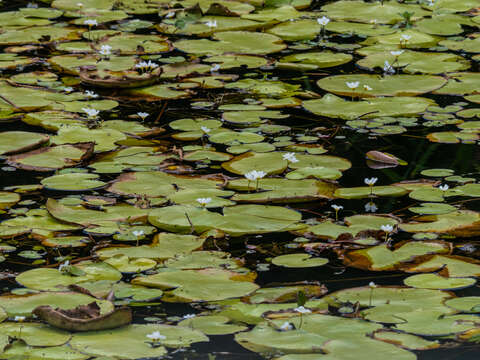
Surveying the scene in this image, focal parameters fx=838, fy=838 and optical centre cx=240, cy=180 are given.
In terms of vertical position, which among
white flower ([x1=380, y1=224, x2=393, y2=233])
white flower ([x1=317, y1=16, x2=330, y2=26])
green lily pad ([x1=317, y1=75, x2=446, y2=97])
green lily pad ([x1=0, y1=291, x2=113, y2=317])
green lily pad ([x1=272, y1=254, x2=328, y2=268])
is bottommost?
green lily pad ([x1=272, y1=254, x2=328, y2=268])

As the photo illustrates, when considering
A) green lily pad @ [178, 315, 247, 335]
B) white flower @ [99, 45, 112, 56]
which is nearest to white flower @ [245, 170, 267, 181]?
green lily pad @ [178, 315, 247, 335]

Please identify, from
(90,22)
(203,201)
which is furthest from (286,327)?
(90,22)

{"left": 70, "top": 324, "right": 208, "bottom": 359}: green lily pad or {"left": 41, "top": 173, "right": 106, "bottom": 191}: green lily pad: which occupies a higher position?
{"left": 41, "top": 173, "right": 106, "bottom": 191}: green lily pad

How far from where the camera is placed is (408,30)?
5375 mm

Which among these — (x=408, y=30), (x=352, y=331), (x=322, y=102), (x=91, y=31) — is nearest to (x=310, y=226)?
(x=352, y=331)

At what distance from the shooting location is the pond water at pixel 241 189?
7.23 ft

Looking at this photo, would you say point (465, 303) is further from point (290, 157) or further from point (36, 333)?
point (290, 157)

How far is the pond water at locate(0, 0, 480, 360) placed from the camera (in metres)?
2.21

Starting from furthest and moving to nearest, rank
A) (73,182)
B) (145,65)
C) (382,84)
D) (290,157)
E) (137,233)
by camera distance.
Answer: (145,65) < (382,84) < (290,157) < (73,182) < (137,233)

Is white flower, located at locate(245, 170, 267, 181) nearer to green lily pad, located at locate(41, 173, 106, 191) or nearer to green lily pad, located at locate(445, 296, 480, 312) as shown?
green lily pad, located at locate(41, 173, 106, 191)

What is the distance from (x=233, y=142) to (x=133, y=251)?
3.72 ft

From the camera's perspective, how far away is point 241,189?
3221 mm

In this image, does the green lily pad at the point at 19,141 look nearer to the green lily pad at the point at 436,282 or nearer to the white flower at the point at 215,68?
the white flower at the point at 215,68

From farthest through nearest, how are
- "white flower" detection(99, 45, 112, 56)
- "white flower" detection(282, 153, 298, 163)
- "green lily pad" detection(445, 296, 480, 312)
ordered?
"white flower" detection(99, 45, 112, 56), "white flower" detection(282, 153, 298, 163), "green lily pad" detection(445, 296, 480, 312)
